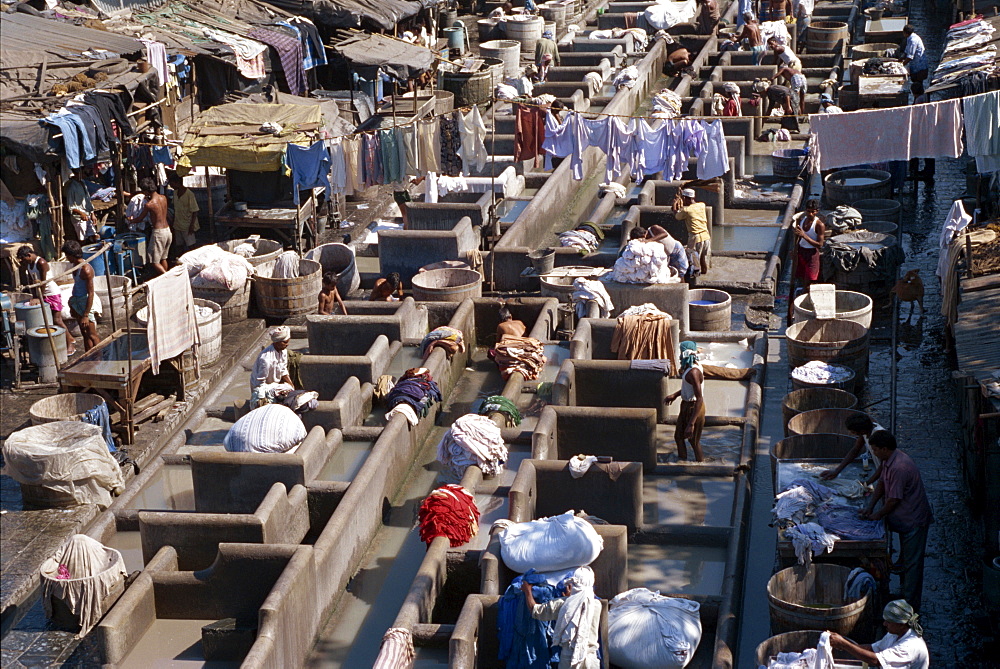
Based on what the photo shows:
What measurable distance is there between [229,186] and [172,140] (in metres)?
1.29

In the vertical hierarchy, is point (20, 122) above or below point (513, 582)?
above

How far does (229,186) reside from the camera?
2091 cm

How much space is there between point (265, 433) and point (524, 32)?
77.0 ft

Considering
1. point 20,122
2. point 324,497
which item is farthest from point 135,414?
point 20,122

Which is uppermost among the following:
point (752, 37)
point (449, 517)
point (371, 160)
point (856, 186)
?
point (752, 37)

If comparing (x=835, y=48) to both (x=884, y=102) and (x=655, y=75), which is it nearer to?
(x=655, y=75)

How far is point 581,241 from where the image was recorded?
64.0ft

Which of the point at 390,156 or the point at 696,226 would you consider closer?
the point at 696,226

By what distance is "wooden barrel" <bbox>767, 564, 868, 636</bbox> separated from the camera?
998 cm

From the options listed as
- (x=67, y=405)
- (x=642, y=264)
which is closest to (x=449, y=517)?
(x=67, y=405)

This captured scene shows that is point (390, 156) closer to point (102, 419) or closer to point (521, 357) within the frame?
point (521, 357)

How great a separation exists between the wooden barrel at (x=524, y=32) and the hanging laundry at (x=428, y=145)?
15096 mm

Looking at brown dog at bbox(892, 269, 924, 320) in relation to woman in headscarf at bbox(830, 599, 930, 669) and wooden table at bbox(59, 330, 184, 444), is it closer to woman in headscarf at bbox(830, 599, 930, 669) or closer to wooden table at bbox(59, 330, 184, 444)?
woman in headscarf at bbox(830, 599, 930, 669)

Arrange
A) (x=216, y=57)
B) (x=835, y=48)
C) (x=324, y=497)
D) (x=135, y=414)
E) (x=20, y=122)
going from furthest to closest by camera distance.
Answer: (x=835, y=48) → (x=216, y=57) → (x=20, y=122) → (x=135, y=414) → (x=324, y=497)
